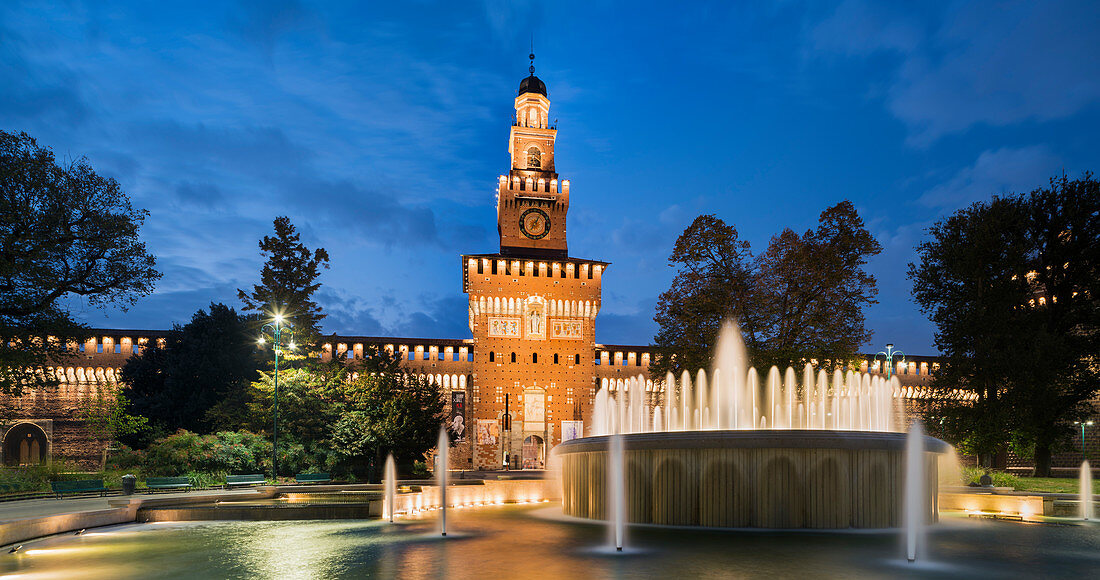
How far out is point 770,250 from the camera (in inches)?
1065

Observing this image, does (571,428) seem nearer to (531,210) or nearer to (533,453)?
(533,453)

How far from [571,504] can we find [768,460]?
14.4ft

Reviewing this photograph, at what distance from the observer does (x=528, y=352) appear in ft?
164

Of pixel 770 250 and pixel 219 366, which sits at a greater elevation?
pixel 770 250

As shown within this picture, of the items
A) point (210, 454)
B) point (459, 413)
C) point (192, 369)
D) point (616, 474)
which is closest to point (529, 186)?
point (459, 413)

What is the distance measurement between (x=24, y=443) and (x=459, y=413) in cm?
3021

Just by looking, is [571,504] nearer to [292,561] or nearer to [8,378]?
[292,561]

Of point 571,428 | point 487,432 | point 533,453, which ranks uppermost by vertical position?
point 571,428

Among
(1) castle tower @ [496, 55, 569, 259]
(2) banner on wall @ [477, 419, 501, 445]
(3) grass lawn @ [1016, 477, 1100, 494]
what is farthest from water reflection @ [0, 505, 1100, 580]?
(1) castle tower @ [496, 55, 569, 259]

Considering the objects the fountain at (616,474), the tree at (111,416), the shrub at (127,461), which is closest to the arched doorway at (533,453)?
the tree at (111,416)

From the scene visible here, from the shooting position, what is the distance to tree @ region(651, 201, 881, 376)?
2595 cm

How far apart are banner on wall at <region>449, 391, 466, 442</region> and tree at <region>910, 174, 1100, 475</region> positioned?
2777 cm

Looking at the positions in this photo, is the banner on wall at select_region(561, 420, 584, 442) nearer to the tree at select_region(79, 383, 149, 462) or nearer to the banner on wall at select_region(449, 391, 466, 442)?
the banner on wall at select_region(449, 391, 466, 442)

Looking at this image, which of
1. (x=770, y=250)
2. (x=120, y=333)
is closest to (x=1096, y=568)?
(x=770, y=250)
